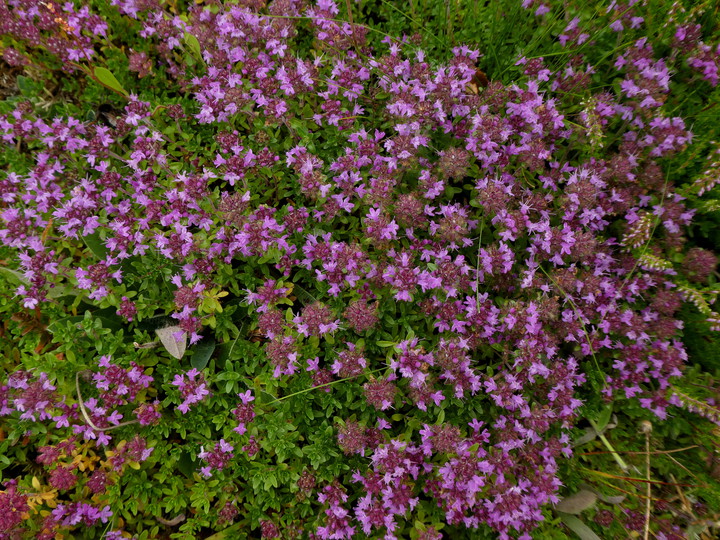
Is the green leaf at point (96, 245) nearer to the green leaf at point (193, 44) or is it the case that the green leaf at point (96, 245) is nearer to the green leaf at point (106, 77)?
the green leaf at point (106, 77)

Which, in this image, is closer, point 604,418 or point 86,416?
point 86,416

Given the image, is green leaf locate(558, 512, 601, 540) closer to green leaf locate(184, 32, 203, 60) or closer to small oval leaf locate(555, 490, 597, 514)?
small oval leaf locate(555, 490, 597, 514)

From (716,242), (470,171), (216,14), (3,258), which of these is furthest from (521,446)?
(3,258)

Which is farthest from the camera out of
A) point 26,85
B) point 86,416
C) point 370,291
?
point 26,85

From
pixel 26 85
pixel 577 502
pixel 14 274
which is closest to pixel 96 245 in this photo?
pixel 14 274

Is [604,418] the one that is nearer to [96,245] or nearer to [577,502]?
[577,502]

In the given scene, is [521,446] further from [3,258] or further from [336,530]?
[3,258]

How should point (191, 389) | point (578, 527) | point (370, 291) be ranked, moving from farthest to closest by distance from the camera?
1. point (578, 527)
2. point (370, 291)
3. point (191, 389)
